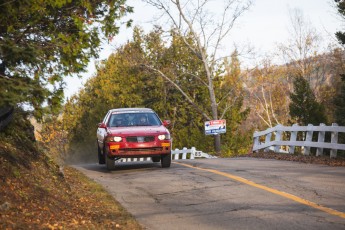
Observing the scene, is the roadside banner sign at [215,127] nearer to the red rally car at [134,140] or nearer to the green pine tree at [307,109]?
the green pine tree at [307,109]

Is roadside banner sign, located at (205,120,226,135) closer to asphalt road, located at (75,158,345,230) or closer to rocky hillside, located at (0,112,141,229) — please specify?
asphalt road, located at (75,158,345,230)

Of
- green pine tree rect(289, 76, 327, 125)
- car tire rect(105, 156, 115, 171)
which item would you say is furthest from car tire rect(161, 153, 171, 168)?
green pine tree rect(289, 76, 327, 125)

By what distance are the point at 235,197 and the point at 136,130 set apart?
18.8ft

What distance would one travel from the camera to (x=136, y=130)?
13898 millimetres

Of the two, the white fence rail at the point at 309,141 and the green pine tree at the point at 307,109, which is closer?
the white fence rail at the point at 309,141

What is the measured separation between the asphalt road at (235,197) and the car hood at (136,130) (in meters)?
1.11

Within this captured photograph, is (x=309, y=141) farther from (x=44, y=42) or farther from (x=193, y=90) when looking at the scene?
(x=193, y=90)

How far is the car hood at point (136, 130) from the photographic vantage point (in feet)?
44.8

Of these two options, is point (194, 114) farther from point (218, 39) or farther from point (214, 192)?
point (214, 192)

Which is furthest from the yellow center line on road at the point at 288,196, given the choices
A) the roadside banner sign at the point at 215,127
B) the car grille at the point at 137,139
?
the roadside banner sign at the point at 215,127

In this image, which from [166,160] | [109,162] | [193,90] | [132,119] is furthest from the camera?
[193,90]

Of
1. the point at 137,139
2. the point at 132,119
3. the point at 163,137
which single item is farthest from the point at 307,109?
the point at 137,139

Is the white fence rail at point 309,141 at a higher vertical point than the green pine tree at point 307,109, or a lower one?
lower

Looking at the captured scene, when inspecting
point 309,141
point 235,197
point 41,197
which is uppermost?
point 309,141
